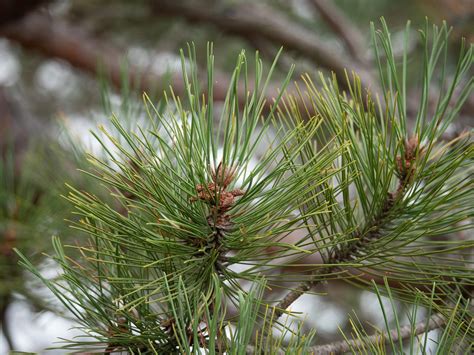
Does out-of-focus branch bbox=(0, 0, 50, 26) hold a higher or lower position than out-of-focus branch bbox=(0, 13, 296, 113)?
lower

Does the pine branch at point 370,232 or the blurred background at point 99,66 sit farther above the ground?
the blurred background at point 99,66

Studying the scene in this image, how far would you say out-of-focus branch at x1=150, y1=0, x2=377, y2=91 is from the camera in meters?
1.57

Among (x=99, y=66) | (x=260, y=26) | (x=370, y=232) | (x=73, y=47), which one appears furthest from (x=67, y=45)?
Result: (x=370, y=232)

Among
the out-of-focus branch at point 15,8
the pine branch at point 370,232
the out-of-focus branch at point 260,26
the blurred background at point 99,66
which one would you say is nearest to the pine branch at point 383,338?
the pine branch at point 370,232

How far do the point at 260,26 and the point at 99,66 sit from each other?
0.90 metres

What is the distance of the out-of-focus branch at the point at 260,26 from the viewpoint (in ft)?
5.15

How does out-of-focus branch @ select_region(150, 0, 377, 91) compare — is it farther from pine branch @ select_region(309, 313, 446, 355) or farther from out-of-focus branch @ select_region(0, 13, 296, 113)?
pine branch @ select_region(309, 313, 446, 355)

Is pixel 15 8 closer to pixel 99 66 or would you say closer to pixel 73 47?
pixel 73 47

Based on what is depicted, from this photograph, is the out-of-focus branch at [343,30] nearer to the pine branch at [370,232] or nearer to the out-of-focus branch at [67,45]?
the out-of-focus branch at [67,45]

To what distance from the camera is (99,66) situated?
0.83 metres

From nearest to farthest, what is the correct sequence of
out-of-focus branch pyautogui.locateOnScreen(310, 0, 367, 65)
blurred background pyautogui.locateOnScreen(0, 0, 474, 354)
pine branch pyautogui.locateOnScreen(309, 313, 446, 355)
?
pine branch pyautogui.locateOnScreen(309, 313, 446, 355)
blurred background pyautogui.locateOnScreen(0, 0, 474, 354)
out-of-focus branch pyautogui.locateOnScreen(310, 0, 367, 65)

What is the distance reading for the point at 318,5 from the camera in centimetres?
178

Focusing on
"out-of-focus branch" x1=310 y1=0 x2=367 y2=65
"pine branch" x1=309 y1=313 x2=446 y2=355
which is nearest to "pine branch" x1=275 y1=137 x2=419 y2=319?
"pine branch" x1=309 y1=313 x2=446 y2=355

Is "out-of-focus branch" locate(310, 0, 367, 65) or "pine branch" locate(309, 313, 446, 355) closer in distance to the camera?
"pine branch" locate(309, 313, 446, 355)
